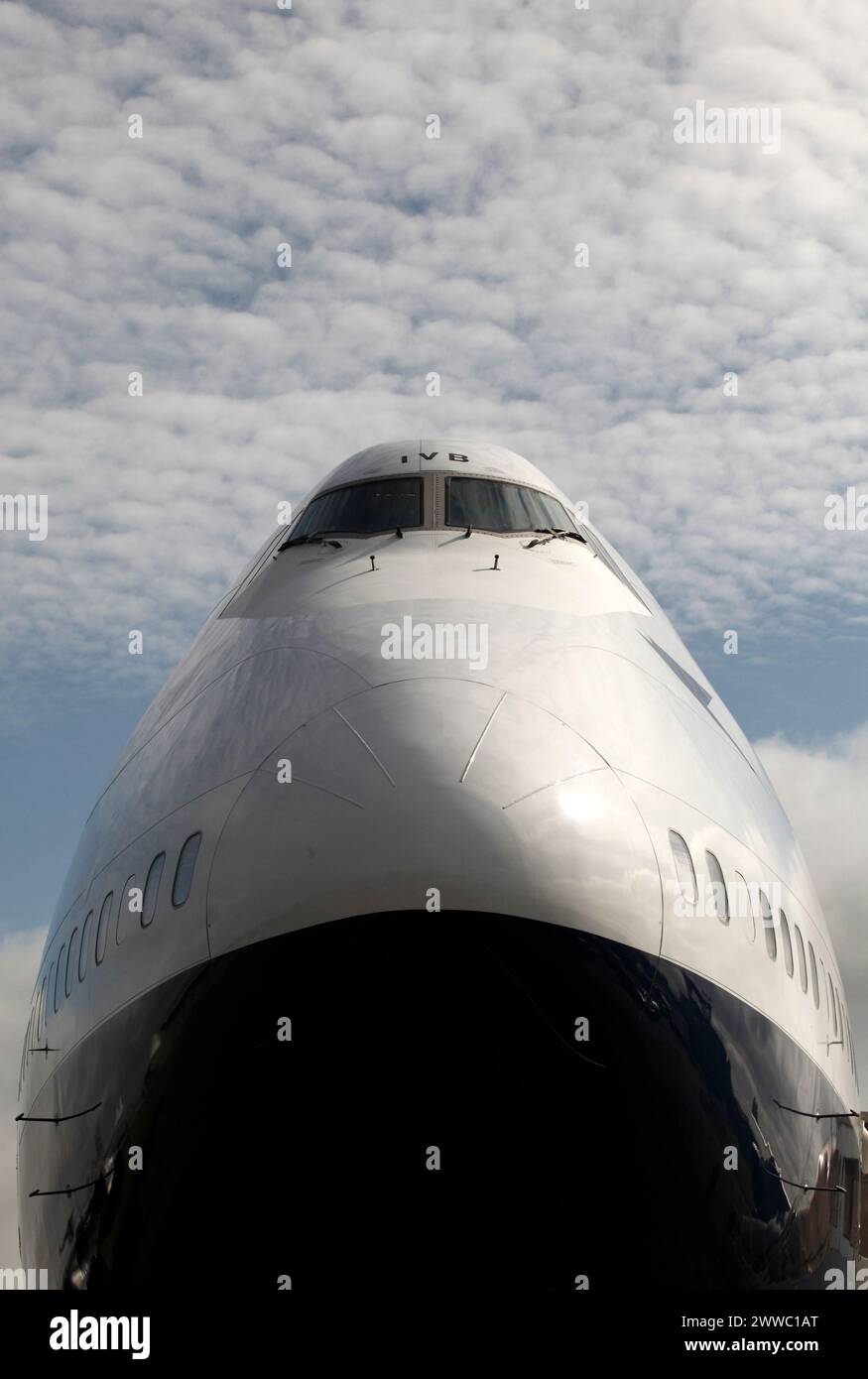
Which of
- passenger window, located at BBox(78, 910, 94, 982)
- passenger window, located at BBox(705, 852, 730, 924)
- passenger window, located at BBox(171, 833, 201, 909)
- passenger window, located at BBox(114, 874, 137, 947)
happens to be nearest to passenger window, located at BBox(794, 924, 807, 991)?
passenger window, located at BBox(705, 852, 730, 924)

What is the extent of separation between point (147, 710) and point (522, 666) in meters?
3.34

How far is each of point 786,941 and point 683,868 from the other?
3.52ft

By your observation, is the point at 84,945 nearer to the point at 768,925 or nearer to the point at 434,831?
the point at 434,831

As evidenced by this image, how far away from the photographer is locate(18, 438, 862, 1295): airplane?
17.1ft

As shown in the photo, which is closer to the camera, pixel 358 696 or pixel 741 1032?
pixel 741 1032

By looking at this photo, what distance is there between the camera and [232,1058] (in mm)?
5391

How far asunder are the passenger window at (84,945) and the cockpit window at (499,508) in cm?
389

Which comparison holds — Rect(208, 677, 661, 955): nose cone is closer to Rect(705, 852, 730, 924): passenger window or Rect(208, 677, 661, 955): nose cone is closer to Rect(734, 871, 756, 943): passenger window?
Rect(705, 852, 730, 924): passenger window
